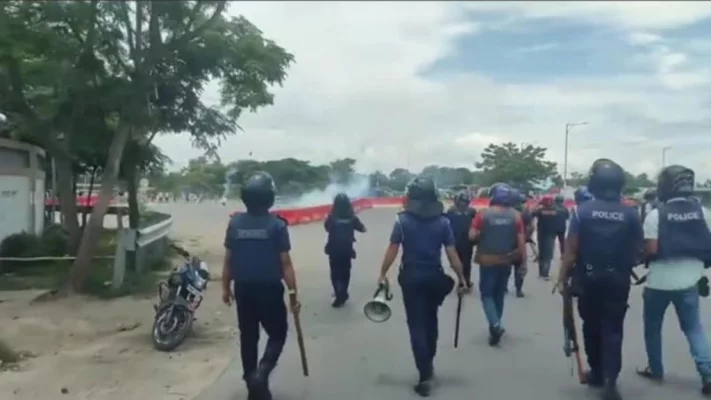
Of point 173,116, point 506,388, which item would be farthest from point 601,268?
point 173,116

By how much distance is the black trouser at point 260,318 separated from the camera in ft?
22.2

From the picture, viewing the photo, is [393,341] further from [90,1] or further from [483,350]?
[90,1]

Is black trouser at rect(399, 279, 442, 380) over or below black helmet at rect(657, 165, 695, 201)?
below

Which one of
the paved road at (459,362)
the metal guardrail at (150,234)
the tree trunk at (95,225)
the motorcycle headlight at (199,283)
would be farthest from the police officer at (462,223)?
the metal guardrail at (150,234)

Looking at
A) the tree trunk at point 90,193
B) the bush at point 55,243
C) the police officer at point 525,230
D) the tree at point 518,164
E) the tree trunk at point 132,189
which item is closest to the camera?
the police officer at point 525,230

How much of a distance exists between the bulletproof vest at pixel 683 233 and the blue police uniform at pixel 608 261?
35 centimetres

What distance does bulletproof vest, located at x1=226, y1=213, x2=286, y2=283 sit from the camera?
671 cm

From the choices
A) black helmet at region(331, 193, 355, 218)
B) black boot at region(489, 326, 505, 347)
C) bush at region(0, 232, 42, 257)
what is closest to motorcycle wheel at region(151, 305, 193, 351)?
black boot at region(489, 326, 505, 347)

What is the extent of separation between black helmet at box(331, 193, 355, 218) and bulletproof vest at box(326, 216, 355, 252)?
0.08 meters

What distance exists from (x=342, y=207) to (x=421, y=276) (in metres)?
5.94

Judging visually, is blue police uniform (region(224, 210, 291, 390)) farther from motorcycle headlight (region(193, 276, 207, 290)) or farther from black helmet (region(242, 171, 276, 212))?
motorcycle headlight (region(193, 276, 207, 290))

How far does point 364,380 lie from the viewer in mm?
7629

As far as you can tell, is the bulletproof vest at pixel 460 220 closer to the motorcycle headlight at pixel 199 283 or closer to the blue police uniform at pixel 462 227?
the blue police uniform at pixel 462 227

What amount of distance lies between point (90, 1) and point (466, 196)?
7.66 metres
